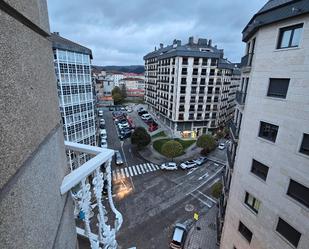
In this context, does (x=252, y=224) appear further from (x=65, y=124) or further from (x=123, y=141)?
(x=123, y=141)

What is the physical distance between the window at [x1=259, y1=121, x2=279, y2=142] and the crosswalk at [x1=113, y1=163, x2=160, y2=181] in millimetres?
22261

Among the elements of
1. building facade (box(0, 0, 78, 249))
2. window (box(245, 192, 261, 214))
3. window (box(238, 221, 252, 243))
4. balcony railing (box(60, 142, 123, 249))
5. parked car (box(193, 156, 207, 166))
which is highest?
building facade (box(0, 0, 78, 249))

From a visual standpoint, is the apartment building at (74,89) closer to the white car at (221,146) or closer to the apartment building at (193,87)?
the apartment building at (193,87)

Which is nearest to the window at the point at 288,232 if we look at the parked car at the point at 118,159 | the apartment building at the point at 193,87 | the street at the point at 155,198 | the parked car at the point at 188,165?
the street at the point at 155,198

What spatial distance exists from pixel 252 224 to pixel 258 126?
666 cm

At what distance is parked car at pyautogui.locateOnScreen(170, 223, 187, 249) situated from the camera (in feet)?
58.0

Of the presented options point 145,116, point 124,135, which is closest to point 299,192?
point 124,135

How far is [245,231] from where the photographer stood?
13133 mm

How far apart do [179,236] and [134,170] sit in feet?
48.3

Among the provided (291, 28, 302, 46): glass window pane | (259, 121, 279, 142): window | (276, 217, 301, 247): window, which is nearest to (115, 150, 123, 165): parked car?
(259, 121, 279, 142): window

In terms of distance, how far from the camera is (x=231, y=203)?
14430 millimetres

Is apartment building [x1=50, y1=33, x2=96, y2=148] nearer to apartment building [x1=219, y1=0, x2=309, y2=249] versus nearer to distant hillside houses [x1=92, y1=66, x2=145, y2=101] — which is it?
apartment building [x1=219, y1=0, x2=309, y2=249]

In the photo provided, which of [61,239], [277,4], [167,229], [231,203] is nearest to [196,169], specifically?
[167,229]

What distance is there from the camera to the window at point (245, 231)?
503 inches
